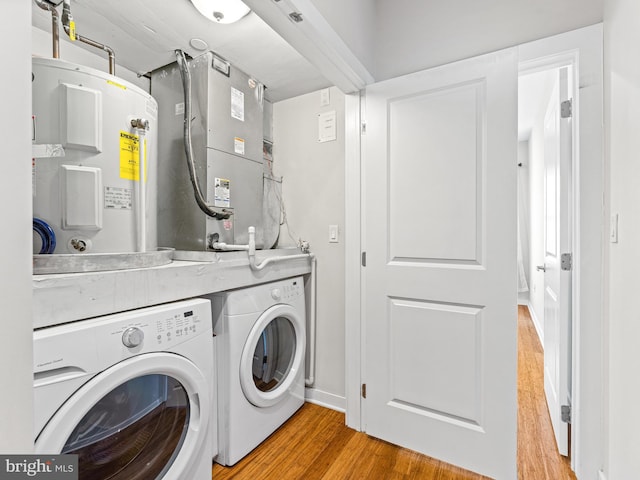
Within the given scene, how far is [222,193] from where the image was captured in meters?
1.88

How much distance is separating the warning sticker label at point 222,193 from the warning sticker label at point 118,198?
594 millimetres

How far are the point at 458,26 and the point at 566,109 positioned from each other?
0.66 metres

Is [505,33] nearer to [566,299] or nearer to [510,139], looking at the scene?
[510,139]

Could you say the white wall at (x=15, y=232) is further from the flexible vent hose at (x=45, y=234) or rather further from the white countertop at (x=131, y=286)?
the flexible vent hose at (x=45, y=234)

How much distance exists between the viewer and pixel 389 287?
5.46ft

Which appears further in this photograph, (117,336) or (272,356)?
(272,356)


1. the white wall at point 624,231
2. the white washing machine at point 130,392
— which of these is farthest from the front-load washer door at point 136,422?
the white wall at point 624,231

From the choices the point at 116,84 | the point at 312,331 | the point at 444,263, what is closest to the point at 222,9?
the point at 116,84

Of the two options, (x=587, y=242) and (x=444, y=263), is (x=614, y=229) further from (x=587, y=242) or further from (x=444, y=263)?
(x=444, y=263)

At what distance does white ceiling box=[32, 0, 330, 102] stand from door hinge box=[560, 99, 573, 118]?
1.35 meters

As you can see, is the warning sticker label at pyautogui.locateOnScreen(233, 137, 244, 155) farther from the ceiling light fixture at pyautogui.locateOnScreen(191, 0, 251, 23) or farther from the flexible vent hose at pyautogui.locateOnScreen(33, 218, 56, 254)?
the flexible vent hose at pyautogui.locateOnScreen(33, 218, 56, 254)

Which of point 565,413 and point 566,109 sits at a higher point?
Result: point 566,109

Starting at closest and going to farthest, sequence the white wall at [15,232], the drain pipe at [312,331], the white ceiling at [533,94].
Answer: the white wall at [15,232] → the drain pipe at [312,331] → the white ceiling at [533,94]

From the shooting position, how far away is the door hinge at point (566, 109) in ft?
4.67
